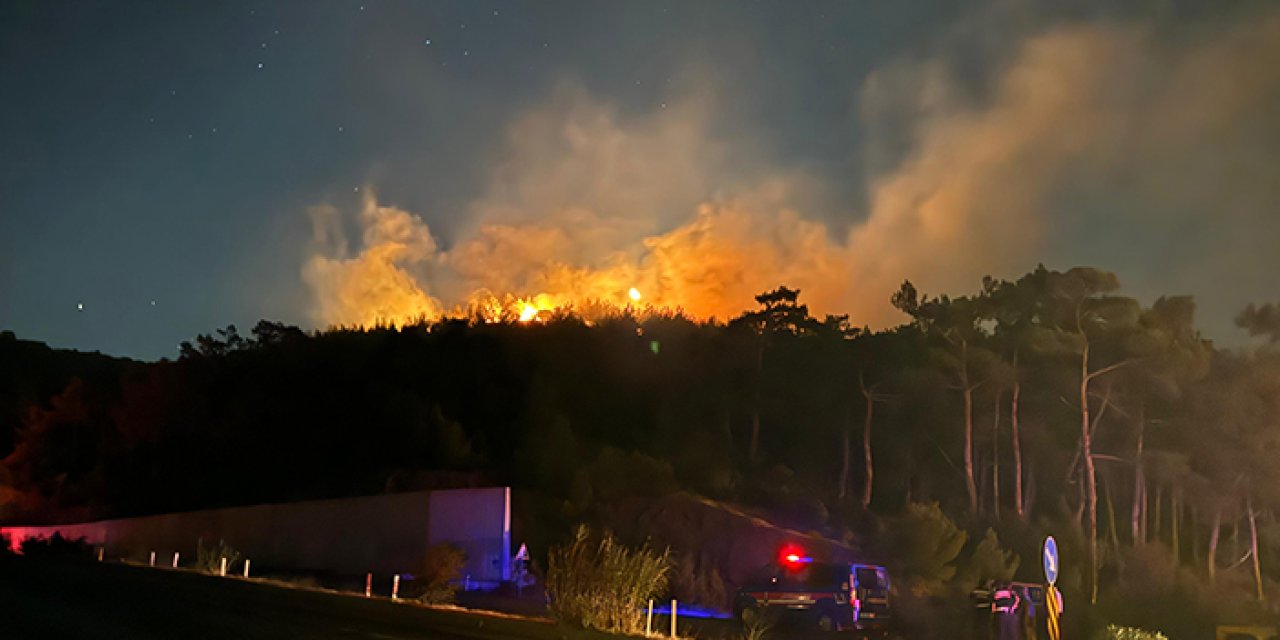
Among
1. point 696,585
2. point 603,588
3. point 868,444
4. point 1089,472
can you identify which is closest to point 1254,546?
point 1089,472

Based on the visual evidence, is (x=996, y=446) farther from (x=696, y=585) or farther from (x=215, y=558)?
(x=215, y=558)

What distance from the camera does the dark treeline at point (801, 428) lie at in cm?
4822

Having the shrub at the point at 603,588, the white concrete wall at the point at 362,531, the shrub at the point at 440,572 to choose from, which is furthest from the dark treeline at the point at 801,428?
the shrub at the point at 603,588

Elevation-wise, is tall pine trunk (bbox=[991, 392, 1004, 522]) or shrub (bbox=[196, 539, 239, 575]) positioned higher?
tall pine trunk (bbox=[991, 392, 1004, 522])

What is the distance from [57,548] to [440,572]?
883 inches

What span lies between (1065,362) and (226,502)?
41383 mm

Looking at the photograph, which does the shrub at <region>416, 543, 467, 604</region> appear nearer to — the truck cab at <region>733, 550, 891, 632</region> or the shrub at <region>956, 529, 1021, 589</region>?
the truck cab at <region>733, 550, 891, 632</region>

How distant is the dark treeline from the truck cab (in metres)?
15.2

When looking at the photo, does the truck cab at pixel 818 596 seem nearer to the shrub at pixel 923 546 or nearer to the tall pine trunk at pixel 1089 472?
the shrub at pixel 923 546

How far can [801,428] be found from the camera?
6612 centimetres

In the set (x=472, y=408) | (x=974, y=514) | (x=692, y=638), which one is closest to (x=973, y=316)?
(x=974, y=514)

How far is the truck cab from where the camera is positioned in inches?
893

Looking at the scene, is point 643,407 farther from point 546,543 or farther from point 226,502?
point 546,543

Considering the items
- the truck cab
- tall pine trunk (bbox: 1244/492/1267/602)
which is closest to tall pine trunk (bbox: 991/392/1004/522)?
tall pine trunk (bbox: 1244/492/1267/602)
